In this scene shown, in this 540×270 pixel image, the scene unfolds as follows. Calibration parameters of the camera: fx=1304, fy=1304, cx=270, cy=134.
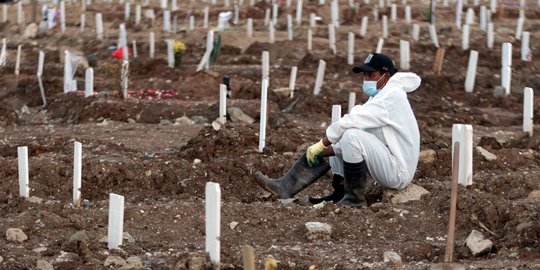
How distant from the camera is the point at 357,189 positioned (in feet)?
29.6

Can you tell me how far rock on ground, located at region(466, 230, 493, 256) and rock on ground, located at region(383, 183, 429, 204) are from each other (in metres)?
1.56

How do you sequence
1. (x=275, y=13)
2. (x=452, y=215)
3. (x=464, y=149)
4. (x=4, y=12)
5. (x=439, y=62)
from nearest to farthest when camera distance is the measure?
(x=452, y=215) < (x=464, y=149) < (x=439, y=62) < (x=275, y=13) < (x=4, y=12)

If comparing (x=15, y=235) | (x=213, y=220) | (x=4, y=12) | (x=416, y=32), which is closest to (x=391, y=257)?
(x=213, y=220)

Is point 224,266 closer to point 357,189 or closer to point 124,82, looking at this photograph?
point 357,189

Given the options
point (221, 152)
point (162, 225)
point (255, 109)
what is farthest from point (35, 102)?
point (162, 225)

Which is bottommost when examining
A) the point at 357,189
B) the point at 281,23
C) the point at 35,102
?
the point at 281,23

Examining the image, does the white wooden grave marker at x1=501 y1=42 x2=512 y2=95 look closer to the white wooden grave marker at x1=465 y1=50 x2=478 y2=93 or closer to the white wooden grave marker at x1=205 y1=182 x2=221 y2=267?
the white wooden grave marker at x1=465 y1=50 x2=478 y2=93

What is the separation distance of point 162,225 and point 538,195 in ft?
9.17

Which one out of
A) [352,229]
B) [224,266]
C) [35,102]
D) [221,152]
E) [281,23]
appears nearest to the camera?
[224,266]

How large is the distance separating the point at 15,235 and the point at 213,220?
1778 mm

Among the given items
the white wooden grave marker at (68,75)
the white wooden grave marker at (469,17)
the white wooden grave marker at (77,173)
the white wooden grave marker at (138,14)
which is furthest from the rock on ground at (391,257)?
A: the white wooden grave marker at (138,14)

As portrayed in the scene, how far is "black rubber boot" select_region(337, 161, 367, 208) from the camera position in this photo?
8953mm

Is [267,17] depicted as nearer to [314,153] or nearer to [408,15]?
[408,15]

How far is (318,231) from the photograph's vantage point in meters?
8.17
